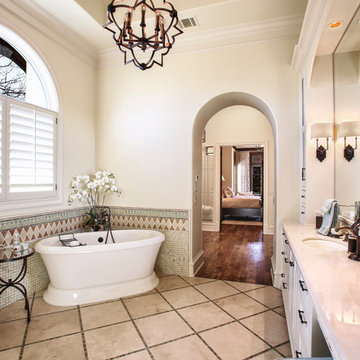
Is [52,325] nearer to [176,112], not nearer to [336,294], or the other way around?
[336,294]

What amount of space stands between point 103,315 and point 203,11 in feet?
11.7

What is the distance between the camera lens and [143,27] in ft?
6.39

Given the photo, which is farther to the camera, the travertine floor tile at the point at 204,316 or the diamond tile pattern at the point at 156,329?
the travertine floor tile at the point at 204,316

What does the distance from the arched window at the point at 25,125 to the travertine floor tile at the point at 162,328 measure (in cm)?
192

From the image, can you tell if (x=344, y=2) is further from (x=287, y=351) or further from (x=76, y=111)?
(x=76, y=111)

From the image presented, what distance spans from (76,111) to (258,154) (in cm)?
995

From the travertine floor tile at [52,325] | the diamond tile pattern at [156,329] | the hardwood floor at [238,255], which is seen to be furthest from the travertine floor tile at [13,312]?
the hardwood floor at [238,255]

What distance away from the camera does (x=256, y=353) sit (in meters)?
2.03

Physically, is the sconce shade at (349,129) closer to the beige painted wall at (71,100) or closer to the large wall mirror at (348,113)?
the large wall mirror at (348,113)

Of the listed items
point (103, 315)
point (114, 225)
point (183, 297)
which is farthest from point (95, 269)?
point (114, 225)

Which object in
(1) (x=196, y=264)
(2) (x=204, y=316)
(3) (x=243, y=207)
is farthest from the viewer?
(3) (x=243, y=207)

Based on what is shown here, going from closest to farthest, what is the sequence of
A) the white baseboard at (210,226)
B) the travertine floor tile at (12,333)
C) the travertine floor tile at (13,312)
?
the travertine floor tile at (12,333)
the travertine floor tile at (13,312)
the white baseboard at (210,226)

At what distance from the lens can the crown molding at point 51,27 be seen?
281 centimetres

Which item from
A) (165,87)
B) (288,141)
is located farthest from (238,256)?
(165,87)
